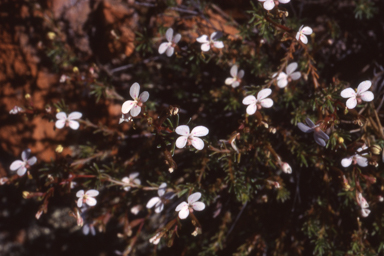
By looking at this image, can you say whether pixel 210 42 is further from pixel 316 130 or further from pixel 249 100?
pixel 316 130

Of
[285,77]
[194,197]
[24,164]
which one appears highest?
[285,77]

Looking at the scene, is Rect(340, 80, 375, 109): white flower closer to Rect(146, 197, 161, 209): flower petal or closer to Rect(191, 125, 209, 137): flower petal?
Rect(191, 125, 209, 137): flower petal

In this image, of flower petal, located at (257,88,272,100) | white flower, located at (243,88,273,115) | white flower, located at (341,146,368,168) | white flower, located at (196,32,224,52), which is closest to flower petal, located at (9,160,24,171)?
white flower, located at (196,32,224,52)

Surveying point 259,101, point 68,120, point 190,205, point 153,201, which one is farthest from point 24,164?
point 259,101

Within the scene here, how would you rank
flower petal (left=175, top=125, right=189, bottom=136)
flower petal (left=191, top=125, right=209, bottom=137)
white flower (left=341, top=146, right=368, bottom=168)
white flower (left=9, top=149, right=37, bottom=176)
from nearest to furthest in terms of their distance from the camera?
1. flower petal (left=175, top=125, right=189, bottom=136)
2. flower petal (left=191, top=125, right=209, bottom=137)
3. white flower (left=341, top=146, right=368, bottom=168)
4. white flower (left=9, top=149, right=37, bottom=176)

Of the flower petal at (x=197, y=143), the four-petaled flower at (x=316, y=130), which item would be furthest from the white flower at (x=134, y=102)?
the four-petaled flower at (x=316, y=130)

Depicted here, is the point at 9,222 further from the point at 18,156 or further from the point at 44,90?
the point at 44,90

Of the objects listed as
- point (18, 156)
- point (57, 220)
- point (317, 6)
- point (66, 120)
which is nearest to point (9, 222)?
point (57, 220)

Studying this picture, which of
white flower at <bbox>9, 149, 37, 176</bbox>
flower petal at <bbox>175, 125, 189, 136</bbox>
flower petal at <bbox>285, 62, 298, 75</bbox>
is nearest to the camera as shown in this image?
flower petal at <bbox>175, 125, 189, 136</bbox>

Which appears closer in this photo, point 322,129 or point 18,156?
point 322,129
